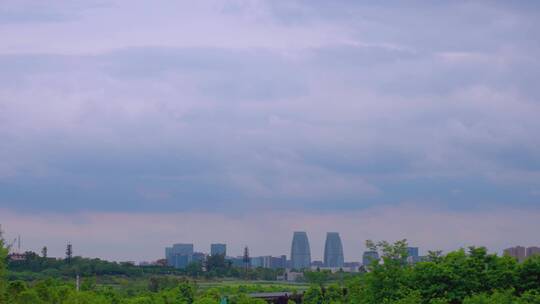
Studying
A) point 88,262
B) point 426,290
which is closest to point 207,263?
point 88,262

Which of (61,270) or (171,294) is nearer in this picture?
(171,294)

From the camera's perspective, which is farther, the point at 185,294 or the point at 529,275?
the point at 185,294

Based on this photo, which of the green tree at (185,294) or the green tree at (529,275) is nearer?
the green tree at (529,275)

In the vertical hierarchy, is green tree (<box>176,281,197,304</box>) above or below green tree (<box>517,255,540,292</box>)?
below

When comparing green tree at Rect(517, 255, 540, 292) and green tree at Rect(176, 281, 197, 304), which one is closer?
green tree at Rect(517, 255, 540, 292)

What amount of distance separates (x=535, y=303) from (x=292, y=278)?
10906cm

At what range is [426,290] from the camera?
34.4 metres

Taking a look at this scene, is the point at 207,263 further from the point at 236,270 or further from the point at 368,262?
the point at 368,262

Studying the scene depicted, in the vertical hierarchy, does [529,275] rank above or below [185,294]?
above

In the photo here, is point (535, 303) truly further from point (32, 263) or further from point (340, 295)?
point (32, 263)

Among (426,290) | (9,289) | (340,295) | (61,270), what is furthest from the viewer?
(61,270)

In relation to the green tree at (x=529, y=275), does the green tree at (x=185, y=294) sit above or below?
below

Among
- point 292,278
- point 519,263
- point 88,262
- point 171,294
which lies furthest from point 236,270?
point 519,263

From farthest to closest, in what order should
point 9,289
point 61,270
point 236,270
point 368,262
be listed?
point 236,270 < point 61,270 < point 9,289 < point 368,262
